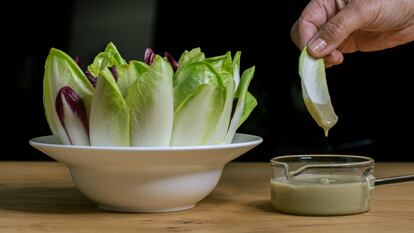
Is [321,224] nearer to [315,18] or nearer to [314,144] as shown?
[315,18]

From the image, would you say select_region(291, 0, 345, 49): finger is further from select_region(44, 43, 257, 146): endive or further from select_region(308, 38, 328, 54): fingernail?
select_region(44, 43, 257, 146): endive

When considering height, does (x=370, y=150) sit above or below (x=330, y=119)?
below

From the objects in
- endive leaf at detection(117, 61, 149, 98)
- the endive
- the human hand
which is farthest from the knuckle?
endive leaf at detection(117, 61, 149, 98)

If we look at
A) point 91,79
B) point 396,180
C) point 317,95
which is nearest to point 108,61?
point 91,79

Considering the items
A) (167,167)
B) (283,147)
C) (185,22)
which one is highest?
(185,22)

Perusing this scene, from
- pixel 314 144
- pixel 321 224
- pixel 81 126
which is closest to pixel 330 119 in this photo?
pixel 321 224
